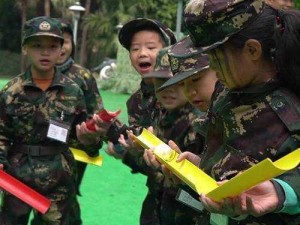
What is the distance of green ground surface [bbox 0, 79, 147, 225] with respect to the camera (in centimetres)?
599

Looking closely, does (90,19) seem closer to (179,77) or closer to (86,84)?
(86,84)

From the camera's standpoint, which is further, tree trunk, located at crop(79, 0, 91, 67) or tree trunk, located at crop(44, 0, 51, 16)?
tree trunk, located at crop(44, 0, 51, 16)

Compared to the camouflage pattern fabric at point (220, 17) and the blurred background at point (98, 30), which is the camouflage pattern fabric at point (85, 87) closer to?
the camouflage pattern fabric at point (220, 17)

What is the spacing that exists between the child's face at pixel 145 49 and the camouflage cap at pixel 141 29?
0.03 meters

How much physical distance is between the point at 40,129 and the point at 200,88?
187 centimetres

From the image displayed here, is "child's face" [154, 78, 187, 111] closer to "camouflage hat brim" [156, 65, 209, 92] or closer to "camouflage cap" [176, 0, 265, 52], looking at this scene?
"camouflage hat brim" [156, 65, 209, 92]

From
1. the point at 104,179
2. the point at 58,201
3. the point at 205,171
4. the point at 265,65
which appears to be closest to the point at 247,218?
the point at 205,171

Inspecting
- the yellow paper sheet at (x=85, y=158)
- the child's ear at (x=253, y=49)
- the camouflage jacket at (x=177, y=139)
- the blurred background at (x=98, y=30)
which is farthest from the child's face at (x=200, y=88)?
the blurred background at (x=98, y=30)

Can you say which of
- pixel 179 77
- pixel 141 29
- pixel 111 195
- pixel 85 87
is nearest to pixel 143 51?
pixel 141 29

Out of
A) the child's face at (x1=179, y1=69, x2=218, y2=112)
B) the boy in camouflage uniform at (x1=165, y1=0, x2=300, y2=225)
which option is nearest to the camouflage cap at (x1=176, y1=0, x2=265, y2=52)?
the boy in camouflage uniform at (x1=165, y1=0, x2=300, y2=225)

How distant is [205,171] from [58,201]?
249 cm

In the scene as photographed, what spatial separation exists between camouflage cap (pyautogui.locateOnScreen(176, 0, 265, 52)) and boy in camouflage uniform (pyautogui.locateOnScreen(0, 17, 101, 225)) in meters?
2.55

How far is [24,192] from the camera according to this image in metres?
4.29

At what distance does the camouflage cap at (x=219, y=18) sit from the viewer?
80.9 inches
